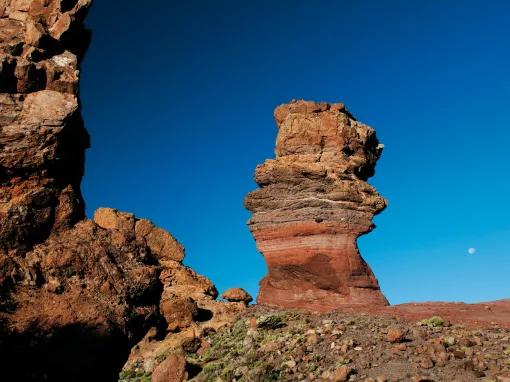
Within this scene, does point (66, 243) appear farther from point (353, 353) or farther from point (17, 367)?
point (353, 353)

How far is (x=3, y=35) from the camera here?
11.5m

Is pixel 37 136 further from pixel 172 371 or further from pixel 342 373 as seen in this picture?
pixel 172 371

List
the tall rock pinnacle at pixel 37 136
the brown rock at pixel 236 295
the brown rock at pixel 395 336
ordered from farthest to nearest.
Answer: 1. the brown rock at pixel 236 295
2. the brown rock at pixel 395 336
3. the tall rock pinnacle at pixel 37 136

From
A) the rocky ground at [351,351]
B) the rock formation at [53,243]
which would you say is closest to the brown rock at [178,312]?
the rocky ground at [351,351]

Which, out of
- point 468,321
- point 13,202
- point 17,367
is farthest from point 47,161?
point 468,321

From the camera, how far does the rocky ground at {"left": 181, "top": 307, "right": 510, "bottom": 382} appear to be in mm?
19328

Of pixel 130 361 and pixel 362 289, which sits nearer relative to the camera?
pixel 130 361

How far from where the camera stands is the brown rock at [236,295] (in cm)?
3547

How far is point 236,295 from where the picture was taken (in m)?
35.5

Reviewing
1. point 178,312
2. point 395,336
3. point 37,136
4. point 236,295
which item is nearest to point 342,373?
point 395,336

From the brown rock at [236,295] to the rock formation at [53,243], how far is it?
25.5 meters

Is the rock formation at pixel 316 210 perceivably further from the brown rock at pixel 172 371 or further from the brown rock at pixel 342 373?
the brown rock at pixel 342 373

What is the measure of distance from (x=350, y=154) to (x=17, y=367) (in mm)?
38896

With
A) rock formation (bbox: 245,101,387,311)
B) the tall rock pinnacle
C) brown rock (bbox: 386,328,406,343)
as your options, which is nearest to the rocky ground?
brown rock (bbox: 386,328,406,343)
